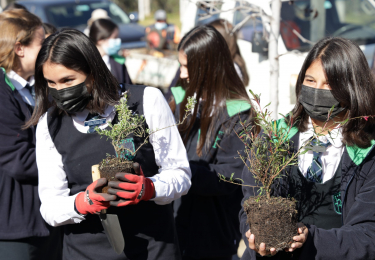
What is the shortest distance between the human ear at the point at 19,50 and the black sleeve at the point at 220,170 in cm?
134

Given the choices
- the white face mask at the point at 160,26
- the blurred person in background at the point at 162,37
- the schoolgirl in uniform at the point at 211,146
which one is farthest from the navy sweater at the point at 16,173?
the white face mask at the point at 160,26

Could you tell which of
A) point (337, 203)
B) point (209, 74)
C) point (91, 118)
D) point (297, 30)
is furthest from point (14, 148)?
point (297, 30)

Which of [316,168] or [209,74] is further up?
[209,74]

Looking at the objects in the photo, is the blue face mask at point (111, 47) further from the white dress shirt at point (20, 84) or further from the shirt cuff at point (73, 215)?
the shirt cuff at point (73, 215)

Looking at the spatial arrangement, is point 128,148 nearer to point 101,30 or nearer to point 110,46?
point 110,46

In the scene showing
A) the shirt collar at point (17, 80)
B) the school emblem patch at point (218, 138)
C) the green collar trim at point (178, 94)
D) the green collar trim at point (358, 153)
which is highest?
the shirt collar at point (17, 80)

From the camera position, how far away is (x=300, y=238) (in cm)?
158

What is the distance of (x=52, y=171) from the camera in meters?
2.03

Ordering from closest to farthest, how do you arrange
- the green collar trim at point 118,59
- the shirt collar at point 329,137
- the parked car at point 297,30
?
the shirt collar at point 329,137 < the parked car at point 297,30 < the green collar trim at point 118,59

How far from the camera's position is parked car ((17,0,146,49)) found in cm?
991

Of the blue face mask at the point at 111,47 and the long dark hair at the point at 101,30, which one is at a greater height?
the long dark hair at the point at 101,30

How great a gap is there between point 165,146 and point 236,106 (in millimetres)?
793

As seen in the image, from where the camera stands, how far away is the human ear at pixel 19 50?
9.06 feet

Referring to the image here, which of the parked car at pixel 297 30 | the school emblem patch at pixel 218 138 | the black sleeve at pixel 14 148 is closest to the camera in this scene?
the black sleeve at pixel 14 148
